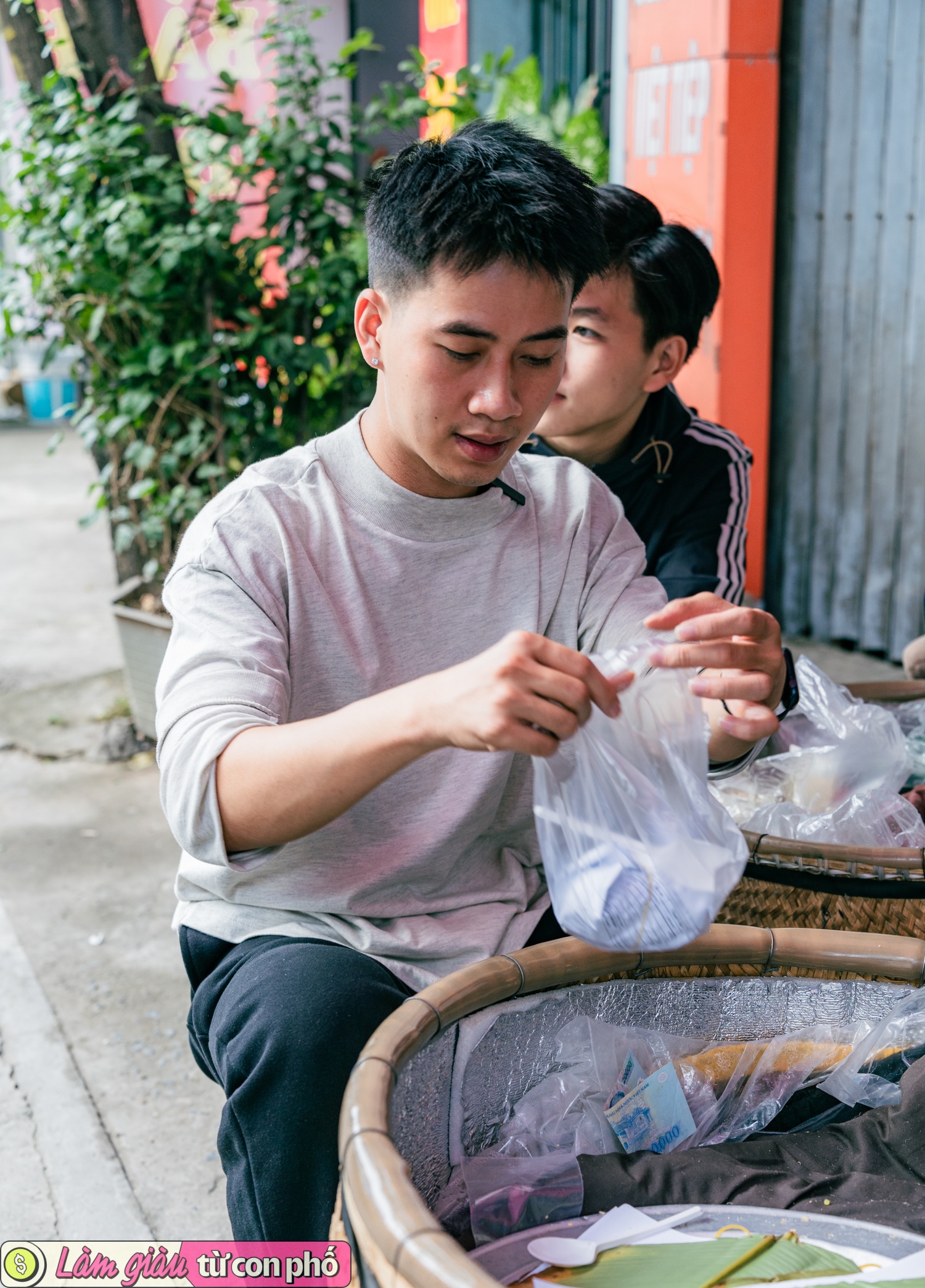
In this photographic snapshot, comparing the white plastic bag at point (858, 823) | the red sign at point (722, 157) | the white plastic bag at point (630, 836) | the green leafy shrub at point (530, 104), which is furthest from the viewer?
the green leafy shrub at point (530, 104)

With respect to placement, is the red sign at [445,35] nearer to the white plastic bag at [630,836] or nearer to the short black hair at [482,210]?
the short black hair at [482,210]

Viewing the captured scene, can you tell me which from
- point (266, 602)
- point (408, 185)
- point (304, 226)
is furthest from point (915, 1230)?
point (304, 226)

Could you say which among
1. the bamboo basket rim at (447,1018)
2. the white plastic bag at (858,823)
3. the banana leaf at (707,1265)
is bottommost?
the banana leaf at (707,1265)

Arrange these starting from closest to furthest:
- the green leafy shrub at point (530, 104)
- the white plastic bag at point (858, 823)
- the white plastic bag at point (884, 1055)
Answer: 1. the white plastic bag at point (884, 1055)
2. the white plastic bag at point (858, 823)
3. the green leafy shrub at point (530, 104)

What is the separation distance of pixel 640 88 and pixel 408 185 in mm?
3328

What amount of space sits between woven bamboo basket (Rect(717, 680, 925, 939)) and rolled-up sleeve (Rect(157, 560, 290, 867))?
2.54 feet

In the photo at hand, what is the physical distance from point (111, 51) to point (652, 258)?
263 cm

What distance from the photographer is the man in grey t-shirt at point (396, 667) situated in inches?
47.6

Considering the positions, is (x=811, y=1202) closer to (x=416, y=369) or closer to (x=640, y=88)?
(x=416, y=369)

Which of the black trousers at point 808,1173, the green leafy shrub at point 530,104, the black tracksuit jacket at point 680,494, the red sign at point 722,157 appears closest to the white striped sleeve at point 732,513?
the black tracksuit jacket at point 680,494

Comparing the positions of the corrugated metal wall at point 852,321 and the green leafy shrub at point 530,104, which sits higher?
the green leafy shrub at point 530,104

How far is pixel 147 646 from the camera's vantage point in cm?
395

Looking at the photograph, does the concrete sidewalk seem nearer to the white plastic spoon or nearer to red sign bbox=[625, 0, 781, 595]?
the white plastic spoon

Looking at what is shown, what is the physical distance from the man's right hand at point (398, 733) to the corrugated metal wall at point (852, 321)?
3.22m
